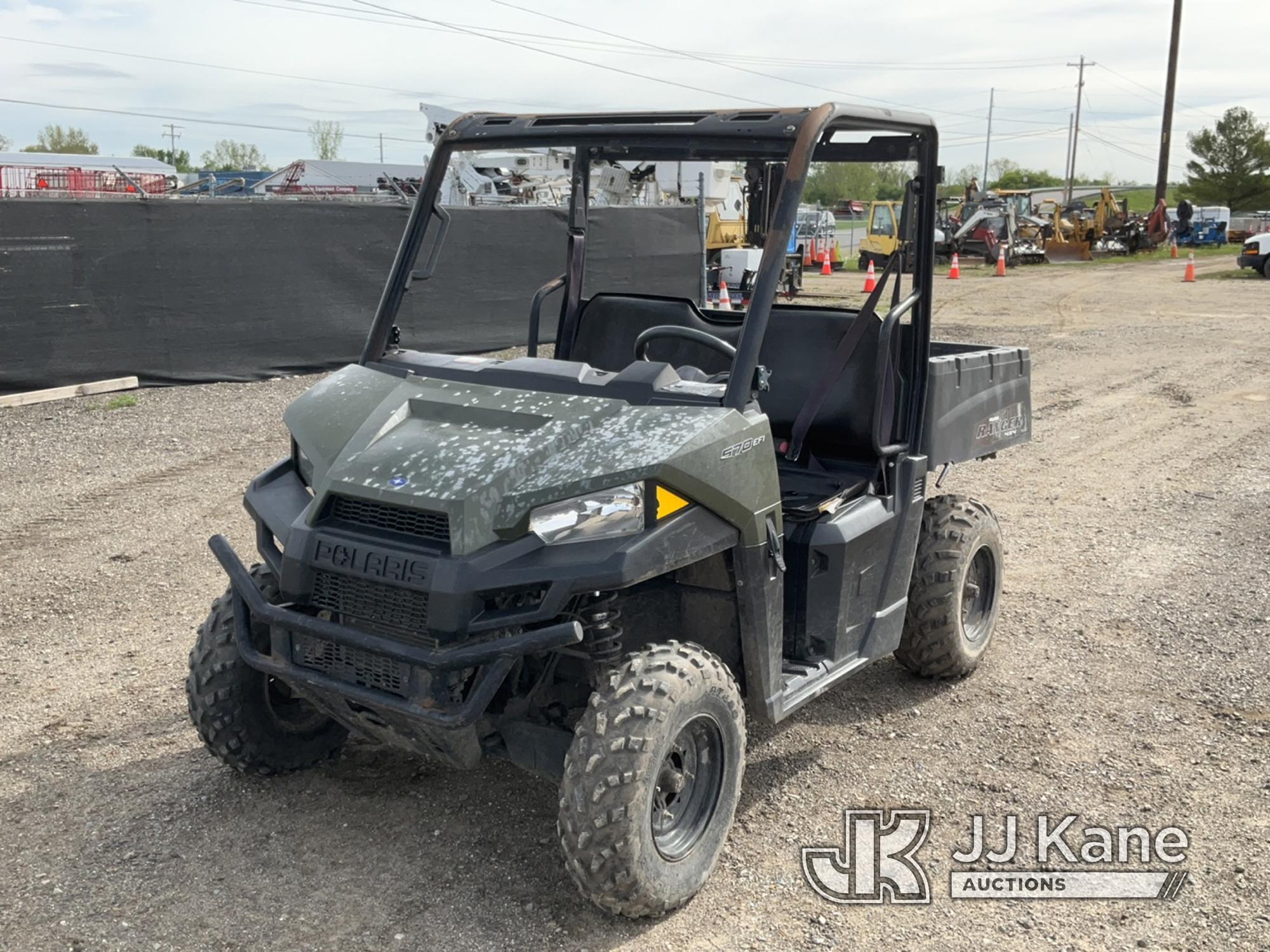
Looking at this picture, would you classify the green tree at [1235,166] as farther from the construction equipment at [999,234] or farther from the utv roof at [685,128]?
the utv roof at [685,128]

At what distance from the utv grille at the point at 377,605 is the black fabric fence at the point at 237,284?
25.9ft

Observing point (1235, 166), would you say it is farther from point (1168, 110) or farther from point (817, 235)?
point (817, 235)

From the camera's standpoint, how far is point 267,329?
1144cm

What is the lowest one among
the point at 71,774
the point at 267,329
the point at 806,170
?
the point at 71,774

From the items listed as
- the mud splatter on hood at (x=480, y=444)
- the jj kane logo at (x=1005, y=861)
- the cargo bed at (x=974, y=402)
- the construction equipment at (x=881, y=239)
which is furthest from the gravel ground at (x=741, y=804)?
the construction equipment at (x=881, y=239)

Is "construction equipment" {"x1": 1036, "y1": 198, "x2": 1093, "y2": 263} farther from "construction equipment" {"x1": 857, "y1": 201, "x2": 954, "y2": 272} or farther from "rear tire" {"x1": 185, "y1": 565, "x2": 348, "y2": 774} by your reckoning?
"rear tire" {"x1": 185, "y1": 565, "x2": 348, "y2": 774}

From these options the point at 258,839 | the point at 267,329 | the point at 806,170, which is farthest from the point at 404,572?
the point at 267,329

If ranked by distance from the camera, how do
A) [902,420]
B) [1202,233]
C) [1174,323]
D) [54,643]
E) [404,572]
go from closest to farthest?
[404,572], [902,420], [54,643], [1174,323], [1202,233]

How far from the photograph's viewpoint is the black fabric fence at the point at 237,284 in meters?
9.92

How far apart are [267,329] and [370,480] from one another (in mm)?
8856

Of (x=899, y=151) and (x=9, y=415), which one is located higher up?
(x=899, y=151)

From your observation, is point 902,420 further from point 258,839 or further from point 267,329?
point 267,329

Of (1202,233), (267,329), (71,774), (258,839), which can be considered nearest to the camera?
(258,839)

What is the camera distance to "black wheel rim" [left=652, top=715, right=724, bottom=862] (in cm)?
319
